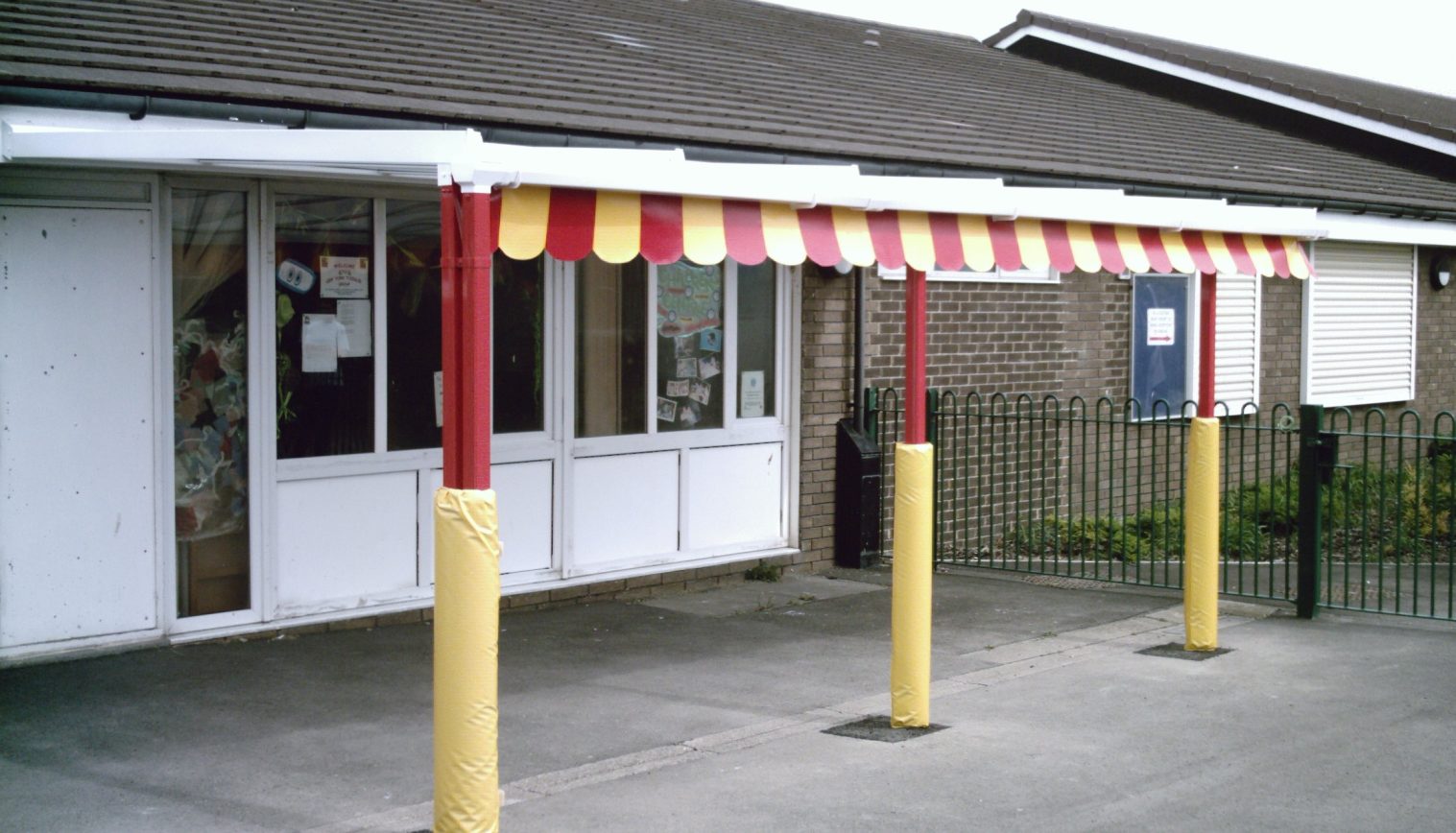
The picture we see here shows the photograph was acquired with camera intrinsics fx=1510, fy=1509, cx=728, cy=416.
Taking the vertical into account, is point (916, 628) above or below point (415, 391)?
below

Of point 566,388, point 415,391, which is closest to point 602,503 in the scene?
point 566,388

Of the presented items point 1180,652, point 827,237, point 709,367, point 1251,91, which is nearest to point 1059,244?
point 827,237

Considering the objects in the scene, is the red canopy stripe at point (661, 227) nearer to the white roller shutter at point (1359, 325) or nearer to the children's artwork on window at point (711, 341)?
the children's artwork on window at point (711, 341)

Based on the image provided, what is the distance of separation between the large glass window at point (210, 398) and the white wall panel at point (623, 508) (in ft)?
7.40

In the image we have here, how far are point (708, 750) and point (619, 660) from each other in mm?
1845

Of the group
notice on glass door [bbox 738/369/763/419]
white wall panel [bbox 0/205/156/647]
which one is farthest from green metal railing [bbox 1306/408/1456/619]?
white wall panel [bbox 0/205/156/647]

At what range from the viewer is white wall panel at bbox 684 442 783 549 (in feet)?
34.4

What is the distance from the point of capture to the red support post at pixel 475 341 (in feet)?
15.9

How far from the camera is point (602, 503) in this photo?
9.87 m

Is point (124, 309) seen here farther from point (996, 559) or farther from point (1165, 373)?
point (1165, 373)

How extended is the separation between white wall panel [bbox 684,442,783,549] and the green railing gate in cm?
96

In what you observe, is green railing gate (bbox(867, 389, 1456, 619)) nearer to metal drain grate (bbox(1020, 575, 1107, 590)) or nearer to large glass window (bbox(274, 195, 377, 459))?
metal drain grate (bbox(1020, 575, 1107, 590))

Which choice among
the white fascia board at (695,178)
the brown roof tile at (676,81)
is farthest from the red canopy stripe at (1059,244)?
the brown roof tile at (676,81)

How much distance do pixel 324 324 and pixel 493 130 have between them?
5.14 ft
